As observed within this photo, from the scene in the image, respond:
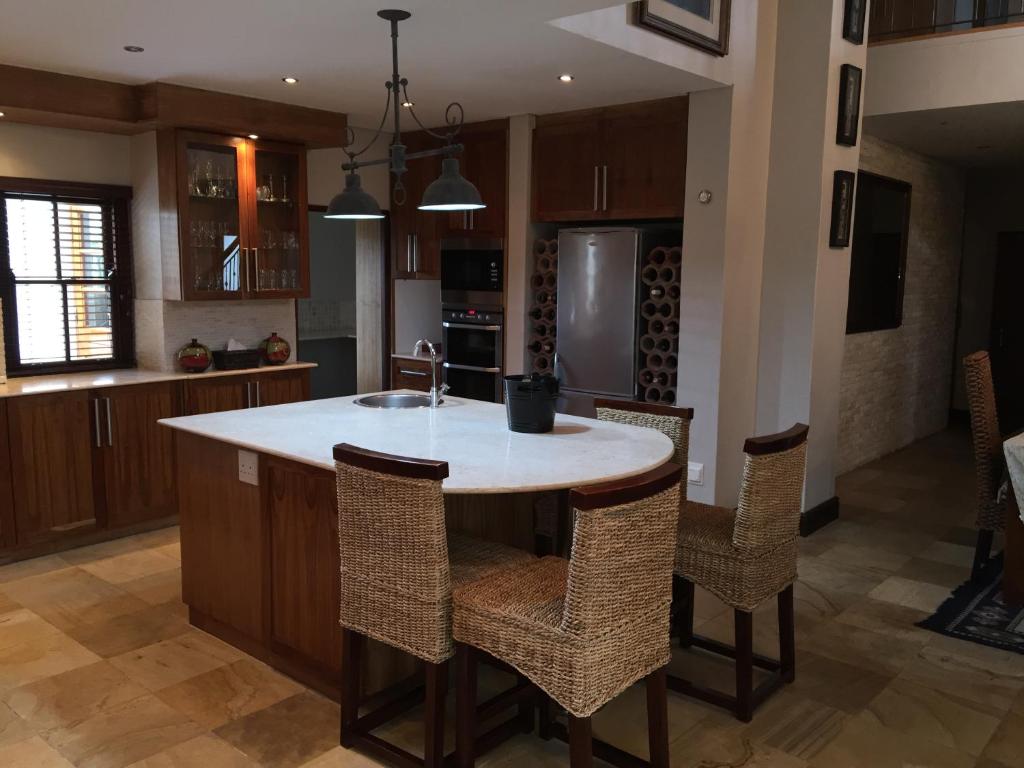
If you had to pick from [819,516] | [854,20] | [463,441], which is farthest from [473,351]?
[854,20]

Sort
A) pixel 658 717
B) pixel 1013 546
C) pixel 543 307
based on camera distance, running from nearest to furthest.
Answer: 1. pixel 658 717
2. pixel 1013 546
3. pixel 543 307

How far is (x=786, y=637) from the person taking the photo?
3.06 meters

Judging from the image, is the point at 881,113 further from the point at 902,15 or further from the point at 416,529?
the point at 416,529

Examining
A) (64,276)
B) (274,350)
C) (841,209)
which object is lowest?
(274,350)

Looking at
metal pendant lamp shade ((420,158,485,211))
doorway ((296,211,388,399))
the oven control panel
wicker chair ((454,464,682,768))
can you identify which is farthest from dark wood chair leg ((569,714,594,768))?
doorway ((296,211,388,399))

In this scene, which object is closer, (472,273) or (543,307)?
(543,307)

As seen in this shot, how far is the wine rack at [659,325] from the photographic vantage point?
4953 millimetres

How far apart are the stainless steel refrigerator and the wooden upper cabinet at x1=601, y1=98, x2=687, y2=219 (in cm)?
17

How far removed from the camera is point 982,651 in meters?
3.42

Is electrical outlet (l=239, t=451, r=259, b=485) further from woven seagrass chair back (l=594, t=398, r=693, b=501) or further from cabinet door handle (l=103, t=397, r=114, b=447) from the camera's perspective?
cabinet door handle (l=103, t=397, r=114, b=447)

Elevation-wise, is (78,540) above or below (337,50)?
below

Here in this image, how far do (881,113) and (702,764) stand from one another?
175 inches

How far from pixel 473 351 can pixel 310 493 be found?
3.04m

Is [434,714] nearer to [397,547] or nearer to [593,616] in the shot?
[397,547]
